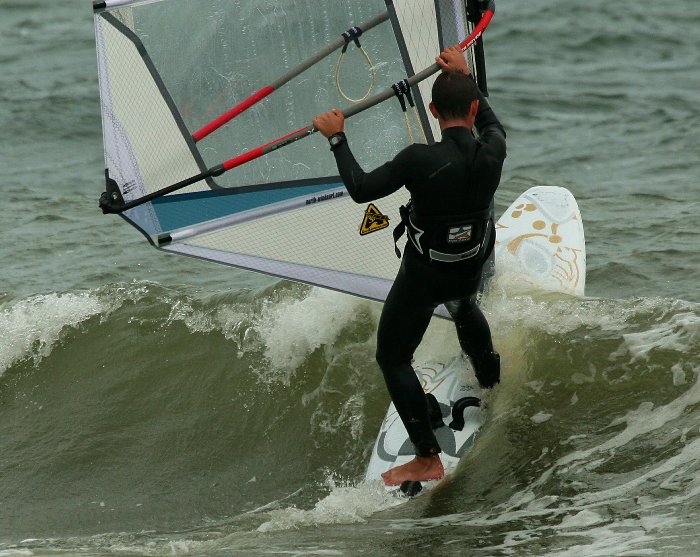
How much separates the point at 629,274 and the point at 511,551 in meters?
3.67

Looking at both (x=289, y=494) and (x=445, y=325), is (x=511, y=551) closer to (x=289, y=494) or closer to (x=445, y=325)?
(x=289, y=494)

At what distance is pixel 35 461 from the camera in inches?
228

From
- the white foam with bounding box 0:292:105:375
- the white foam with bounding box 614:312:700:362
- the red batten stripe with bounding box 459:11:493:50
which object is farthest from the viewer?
the white foam with bounding box 0:292:105:375

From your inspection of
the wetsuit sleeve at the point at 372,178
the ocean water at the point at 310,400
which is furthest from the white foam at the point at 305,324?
the wetsuit sleeve at the point at 372,178

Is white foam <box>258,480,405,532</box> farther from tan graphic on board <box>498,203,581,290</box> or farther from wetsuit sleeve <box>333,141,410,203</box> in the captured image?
tan graphic on board <box>498,203,581,290</box>

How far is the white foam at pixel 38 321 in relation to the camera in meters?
6.62

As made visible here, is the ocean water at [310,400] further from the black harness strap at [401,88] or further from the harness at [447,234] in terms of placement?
the black harness strap at [401,88]

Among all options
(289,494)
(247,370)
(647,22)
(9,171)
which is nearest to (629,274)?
(247,370)

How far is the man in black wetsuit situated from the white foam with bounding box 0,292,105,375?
2.76 m

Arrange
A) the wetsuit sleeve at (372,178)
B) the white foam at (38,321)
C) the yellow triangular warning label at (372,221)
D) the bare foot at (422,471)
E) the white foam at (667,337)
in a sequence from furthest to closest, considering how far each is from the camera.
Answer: the white foam at (38,321), the white foam at (667,337), the yellow triangular warning label at (372,221), the bare foot at (422,471), the wetsuit sleeve at (372,178)

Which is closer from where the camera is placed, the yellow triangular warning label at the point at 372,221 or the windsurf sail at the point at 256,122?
the windsurf sail at the point at 256,122

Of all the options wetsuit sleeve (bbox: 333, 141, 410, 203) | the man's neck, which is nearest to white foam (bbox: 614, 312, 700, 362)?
the man's neck

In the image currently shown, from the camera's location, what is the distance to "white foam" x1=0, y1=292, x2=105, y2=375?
6.62 meters

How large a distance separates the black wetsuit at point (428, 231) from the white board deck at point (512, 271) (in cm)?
35
